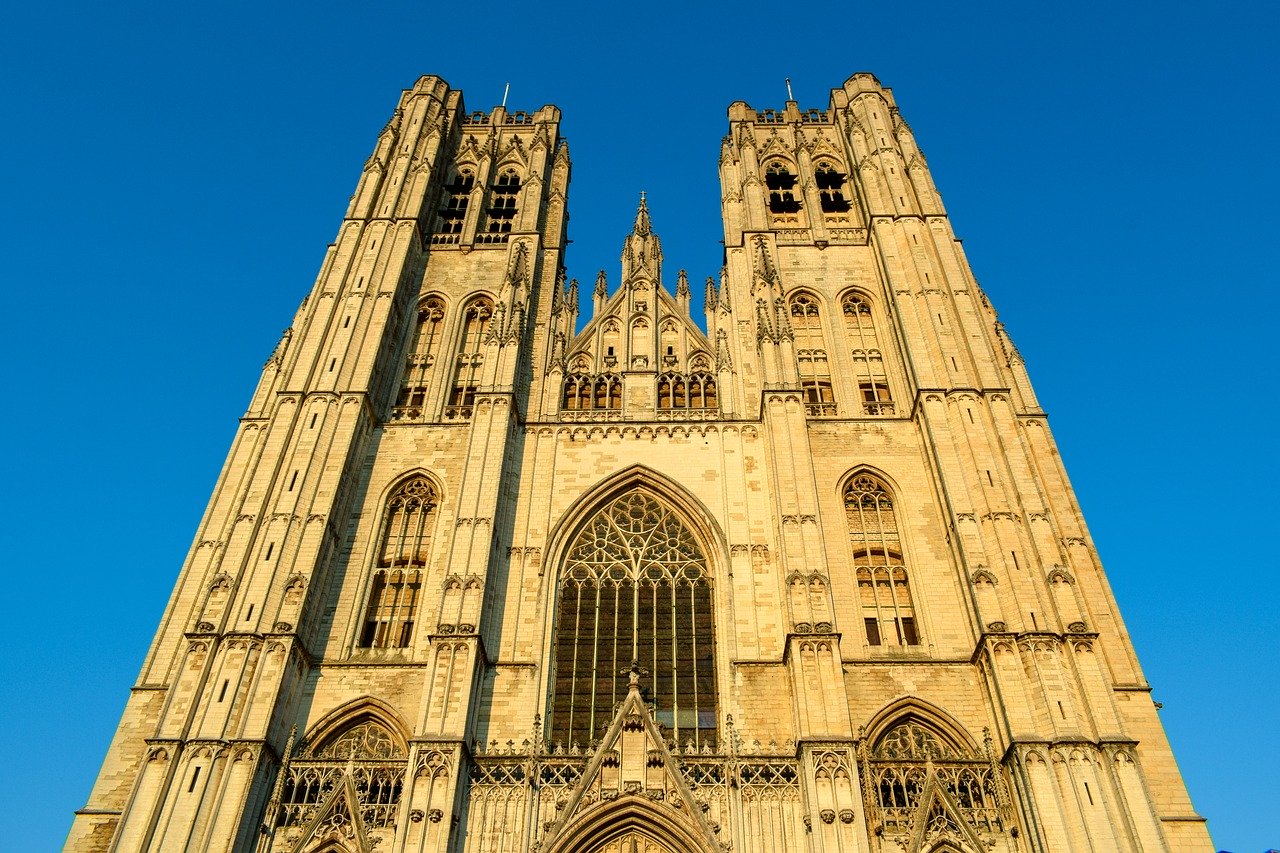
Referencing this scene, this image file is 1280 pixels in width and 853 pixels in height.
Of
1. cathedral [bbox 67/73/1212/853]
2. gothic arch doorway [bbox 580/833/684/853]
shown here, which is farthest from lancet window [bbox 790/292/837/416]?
→ gothic arch doorway [bbox 580/833/684/853]

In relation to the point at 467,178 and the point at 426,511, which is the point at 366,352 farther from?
the point at 467,178

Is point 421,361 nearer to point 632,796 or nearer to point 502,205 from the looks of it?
point 502,205

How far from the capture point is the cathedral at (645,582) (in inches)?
655

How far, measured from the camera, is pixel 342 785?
1722 centimetres

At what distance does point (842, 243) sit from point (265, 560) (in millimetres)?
18736

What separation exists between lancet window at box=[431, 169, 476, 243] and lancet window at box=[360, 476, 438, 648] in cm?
1025

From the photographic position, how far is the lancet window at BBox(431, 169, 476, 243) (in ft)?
99.5

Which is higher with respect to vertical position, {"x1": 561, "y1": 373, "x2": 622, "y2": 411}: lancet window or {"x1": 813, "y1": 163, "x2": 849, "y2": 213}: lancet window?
{"x1": 813, "y1": 163, "x2": 849, "y2": 213}: lancet window

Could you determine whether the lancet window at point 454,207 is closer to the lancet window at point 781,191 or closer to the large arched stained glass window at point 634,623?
the lancet window at point 781,191

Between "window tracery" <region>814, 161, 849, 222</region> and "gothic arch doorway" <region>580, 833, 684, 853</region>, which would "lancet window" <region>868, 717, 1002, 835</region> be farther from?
"window tracery" <region>814, 161, 849, 222</region>

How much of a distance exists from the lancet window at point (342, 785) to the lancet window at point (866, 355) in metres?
14.2

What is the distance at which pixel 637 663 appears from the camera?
19250mm

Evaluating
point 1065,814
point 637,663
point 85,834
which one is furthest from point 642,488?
point 85,834

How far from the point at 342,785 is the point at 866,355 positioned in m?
16.8
